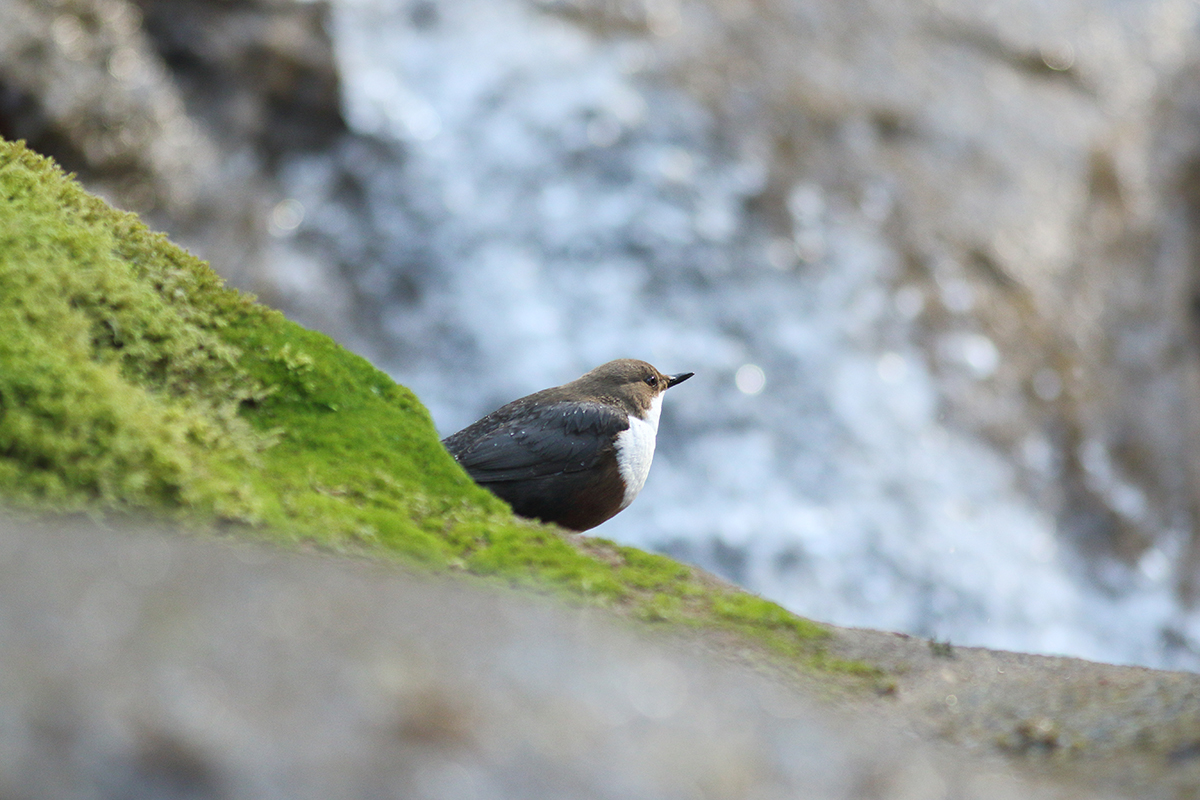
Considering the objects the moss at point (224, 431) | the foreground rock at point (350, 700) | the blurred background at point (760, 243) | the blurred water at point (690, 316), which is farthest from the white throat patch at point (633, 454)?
the blurred water at point (690, 316)

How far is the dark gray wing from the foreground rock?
3225 mm

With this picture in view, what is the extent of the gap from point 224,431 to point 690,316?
935cm

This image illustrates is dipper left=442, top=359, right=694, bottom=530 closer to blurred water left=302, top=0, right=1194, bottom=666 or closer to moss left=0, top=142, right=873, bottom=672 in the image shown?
moss left=0, top=142, right=873, bottom=672

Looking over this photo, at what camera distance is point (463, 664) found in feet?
5.17

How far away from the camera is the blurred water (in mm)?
10633

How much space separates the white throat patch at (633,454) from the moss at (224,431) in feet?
6.23

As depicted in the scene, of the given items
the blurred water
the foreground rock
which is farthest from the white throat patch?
the blurred water

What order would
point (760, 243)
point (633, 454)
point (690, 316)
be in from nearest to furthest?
point (633, 454)
point (690, 316)
point (760, 243)

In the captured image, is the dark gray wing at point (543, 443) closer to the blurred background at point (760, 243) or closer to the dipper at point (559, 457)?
the dipper at point (559, 457)

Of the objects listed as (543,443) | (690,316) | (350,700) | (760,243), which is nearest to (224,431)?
(350,700)

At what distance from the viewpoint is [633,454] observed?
5.29 meters

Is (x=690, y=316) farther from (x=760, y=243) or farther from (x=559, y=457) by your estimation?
(x=559, y=457)

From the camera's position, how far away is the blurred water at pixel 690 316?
419 inches

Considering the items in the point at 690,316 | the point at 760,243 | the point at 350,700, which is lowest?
the point at 350,700
